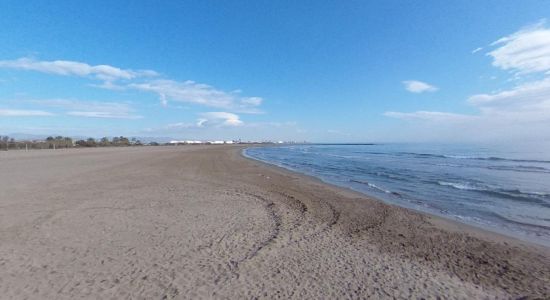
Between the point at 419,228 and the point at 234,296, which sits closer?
the point at 234,296

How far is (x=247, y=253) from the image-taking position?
5.58 metres

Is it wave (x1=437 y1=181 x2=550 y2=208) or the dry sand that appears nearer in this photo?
the dry sand

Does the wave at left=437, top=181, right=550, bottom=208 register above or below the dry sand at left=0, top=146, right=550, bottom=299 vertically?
below

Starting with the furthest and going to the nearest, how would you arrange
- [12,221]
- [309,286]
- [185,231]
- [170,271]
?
[12,221]
[185,231]
[170,271]
[309,286]

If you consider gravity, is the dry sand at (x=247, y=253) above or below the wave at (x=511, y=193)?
above

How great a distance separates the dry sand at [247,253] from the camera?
170 inches

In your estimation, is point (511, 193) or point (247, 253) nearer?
point (247, 253)

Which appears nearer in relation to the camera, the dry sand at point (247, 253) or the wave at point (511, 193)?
the dry sand at point (247, 253)

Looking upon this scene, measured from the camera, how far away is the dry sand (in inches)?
170

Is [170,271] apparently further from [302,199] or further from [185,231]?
[302,199]

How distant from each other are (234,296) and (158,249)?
2395 millimetres

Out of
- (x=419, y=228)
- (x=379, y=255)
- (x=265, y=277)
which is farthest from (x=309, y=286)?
(x=419, y=228)

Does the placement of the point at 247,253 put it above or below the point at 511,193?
above

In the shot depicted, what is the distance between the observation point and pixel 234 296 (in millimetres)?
4090
